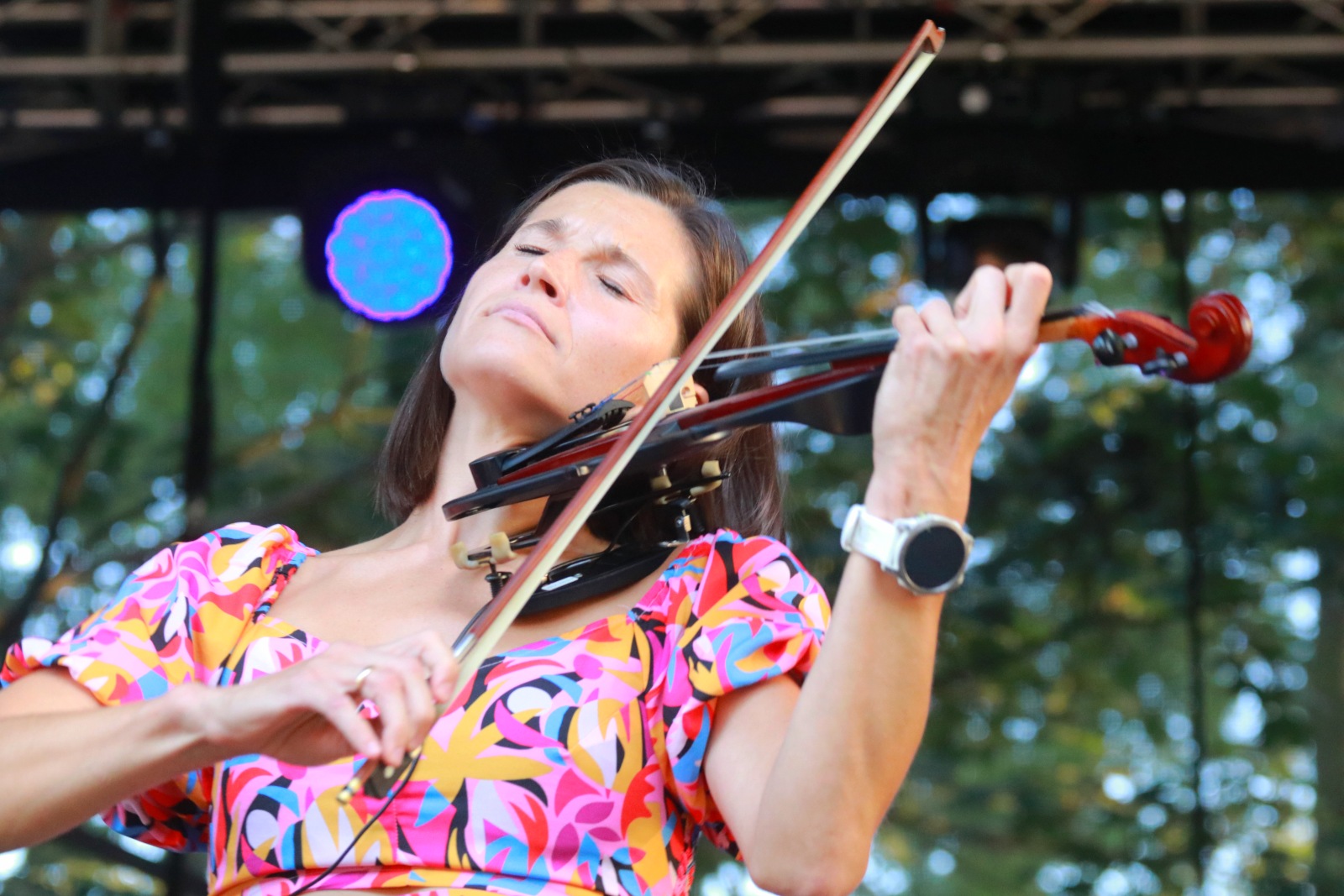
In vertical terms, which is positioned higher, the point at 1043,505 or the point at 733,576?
the point at 733,576

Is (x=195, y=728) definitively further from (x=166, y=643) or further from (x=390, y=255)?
(x=390, y=255)

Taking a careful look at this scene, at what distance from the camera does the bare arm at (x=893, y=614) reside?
42.4 inches

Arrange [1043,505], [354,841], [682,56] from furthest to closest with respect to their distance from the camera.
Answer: [1043,505]
[682,56]
[354,841]

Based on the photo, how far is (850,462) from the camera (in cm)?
544

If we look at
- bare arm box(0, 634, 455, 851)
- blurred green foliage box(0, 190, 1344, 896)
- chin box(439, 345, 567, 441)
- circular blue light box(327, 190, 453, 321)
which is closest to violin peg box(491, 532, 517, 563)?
chin box(439, 345, 567, 441)

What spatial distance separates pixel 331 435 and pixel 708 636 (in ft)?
15.2

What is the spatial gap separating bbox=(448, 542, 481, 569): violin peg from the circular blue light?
2.19 meters

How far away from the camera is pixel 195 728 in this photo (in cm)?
113

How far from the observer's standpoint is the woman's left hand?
107 centimetres

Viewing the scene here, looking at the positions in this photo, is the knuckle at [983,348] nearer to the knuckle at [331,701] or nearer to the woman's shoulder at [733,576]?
the woman's shoulder at [733,576]

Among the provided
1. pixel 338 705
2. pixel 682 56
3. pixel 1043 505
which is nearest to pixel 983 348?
pixel 338 705

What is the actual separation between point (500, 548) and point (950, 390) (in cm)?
60

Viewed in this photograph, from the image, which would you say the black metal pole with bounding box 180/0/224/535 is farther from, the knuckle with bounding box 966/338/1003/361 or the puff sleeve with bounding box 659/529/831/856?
the knuckle with bounding box 966/338/1003/361

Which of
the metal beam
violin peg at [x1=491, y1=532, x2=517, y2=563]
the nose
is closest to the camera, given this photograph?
violin peg at [x1=491, y1=532, x2=517, y2=563]
